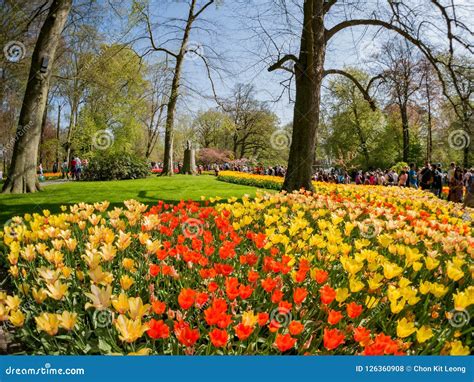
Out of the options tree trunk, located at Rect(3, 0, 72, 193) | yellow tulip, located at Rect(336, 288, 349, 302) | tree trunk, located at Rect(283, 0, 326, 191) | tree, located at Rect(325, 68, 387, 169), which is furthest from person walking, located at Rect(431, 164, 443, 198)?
tree, located at Rect(325, 68, 387, 169)

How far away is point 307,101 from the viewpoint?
30.0 feet

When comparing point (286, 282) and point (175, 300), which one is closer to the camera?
point (175, 300)

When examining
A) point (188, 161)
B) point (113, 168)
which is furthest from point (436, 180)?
point (113, 168)

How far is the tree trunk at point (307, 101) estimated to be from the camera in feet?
29.8

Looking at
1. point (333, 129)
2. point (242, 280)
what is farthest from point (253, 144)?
point (242, 280)

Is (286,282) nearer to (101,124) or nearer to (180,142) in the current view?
(101,124)

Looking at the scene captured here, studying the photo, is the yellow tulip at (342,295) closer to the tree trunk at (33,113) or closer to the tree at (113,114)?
the tree trunk at (33,113)

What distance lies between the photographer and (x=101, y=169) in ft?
71.6

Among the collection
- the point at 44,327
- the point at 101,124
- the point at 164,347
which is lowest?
the point at 164,347

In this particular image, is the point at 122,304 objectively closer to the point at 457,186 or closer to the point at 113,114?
the point at 457,186

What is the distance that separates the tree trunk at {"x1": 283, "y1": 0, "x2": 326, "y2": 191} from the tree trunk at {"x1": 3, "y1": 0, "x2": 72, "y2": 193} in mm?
7084

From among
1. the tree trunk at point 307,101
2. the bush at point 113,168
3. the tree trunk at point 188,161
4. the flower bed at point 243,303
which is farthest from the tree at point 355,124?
the flower bed at point 243,303

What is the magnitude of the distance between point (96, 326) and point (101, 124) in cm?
2553

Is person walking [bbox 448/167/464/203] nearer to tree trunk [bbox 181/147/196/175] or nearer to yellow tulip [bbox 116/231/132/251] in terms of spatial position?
yellow tulip [bbox 116/231/132/251]
